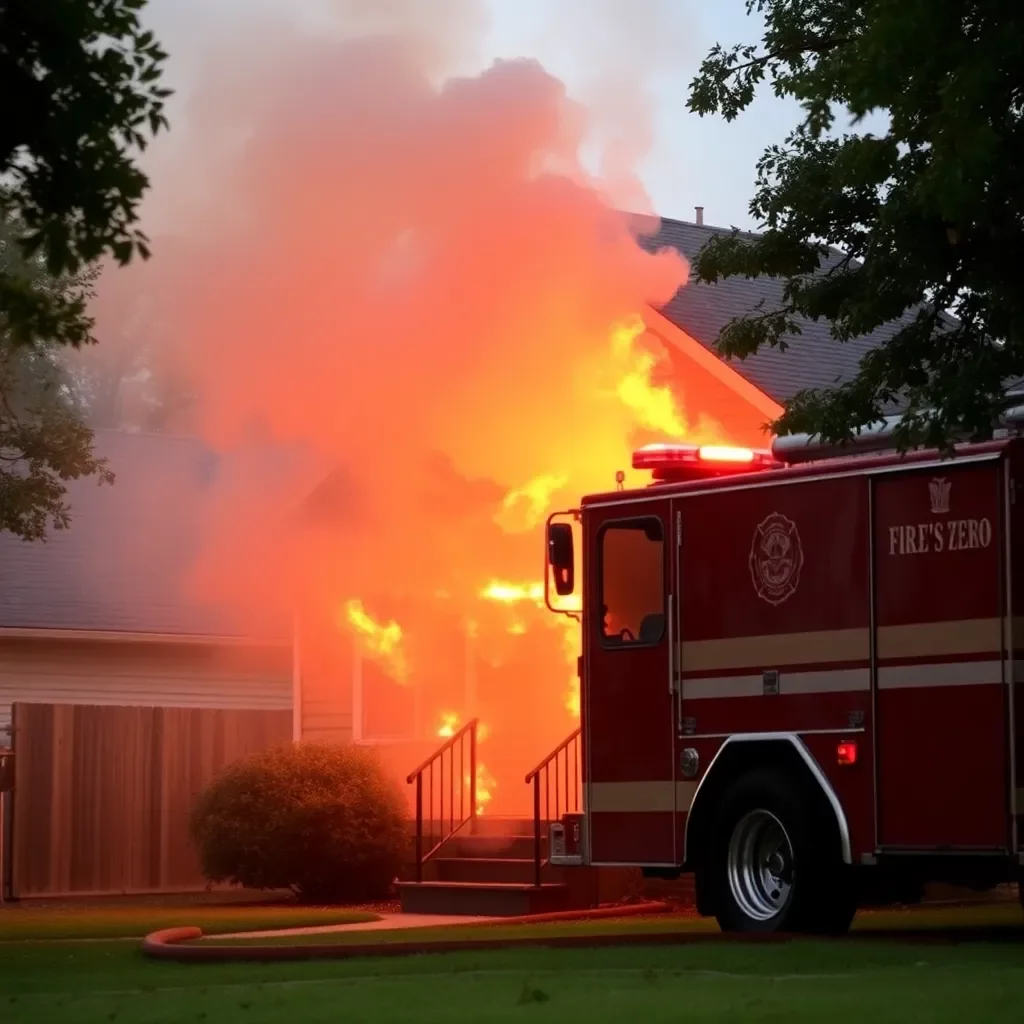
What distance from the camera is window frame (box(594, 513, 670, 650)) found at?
13992mm

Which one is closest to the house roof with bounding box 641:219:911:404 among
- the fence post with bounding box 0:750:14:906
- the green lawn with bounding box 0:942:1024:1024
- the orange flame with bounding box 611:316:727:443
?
the orange flame with bounding box 611:316:727:443

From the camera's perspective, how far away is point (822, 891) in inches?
504

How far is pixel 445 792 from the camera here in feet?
73.7

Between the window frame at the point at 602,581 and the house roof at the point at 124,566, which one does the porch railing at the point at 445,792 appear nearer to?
the house roof at the point at 124,566

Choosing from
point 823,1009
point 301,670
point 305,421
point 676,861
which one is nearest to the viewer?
point 823,1009

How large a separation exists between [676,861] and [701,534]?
201cm

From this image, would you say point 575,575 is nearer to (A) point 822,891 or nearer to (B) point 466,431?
(A) point 822,891

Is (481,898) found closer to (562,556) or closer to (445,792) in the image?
(445,792)

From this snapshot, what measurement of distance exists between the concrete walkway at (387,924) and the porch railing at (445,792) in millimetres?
1301

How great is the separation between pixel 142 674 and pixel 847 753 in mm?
17718

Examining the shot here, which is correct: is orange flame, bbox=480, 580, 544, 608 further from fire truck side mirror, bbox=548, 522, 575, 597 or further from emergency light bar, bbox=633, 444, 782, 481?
emergency light bar, bbox=633, 444, 782, 481

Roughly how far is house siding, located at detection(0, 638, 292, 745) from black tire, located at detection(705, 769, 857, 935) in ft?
47.1

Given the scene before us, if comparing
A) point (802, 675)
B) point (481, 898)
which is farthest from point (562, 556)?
point (481, 898)

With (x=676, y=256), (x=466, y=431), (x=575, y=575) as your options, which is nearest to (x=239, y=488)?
(x=466, y=431)
